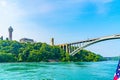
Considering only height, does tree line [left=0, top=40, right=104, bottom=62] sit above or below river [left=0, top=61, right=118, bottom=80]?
above

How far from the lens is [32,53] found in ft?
233

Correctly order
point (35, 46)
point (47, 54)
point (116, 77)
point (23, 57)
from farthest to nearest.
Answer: point (35, 46)
point (47, 54)
point (23, 57)
point (116, 77)

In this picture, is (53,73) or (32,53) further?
(32,53)

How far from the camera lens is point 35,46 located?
262ft

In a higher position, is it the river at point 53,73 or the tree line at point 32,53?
the tree line at point 32,53

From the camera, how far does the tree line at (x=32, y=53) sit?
6846cm

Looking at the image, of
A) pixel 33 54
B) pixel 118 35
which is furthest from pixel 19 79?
pixel 33 54

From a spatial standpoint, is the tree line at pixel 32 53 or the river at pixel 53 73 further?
the tree line at pixel 32 53

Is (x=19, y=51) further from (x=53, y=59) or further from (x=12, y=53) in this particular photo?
(x=53, y=59)

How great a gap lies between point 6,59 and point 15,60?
3140 mm

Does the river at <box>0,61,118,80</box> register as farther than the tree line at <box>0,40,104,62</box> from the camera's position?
No

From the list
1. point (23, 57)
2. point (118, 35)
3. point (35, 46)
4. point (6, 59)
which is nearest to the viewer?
point (118, 35)

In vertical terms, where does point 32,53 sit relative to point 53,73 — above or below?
above

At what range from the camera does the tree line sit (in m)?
68.5
